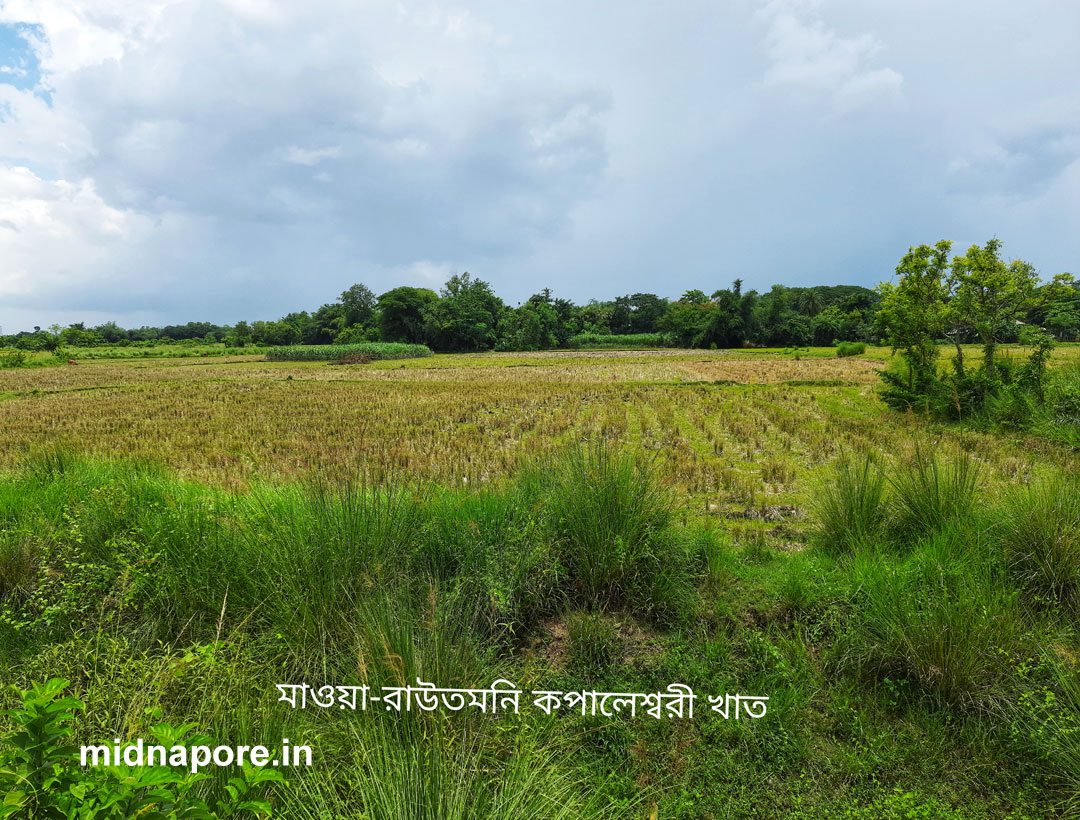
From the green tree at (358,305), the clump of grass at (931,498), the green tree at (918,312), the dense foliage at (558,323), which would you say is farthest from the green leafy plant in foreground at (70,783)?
the green tree at (358,305)

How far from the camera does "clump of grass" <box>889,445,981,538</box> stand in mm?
4660

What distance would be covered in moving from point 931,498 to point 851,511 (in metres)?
0.71

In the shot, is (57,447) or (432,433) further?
(432,433)

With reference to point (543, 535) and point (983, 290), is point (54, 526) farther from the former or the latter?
point (983, 290)

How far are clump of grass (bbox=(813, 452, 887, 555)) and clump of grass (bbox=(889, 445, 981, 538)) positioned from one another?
185 mm

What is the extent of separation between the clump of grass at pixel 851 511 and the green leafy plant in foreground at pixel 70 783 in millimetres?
5063

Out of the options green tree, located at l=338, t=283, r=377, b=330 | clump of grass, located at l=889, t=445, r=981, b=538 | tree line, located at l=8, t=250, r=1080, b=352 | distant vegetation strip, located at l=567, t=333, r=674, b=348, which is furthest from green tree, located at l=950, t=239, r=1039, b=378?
green tree, located at l=338, t=283, r=377, b=330

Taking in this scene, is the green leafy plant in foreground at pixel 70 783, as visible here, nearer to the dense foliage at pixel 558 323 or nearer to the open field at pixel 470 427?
the open field at pixel 470 427

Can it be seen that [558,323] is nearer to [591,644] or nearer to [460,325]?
[460,325]

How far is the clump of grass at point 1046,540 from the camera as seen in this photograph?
368 cm

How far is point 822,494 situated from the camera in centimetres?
532

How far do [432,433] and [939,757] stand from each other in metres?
11.3

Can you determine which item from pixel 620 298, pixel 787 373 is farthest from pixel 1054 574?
pixel 620 298

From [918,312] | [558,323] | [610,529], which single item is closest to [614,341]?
[558,323]
